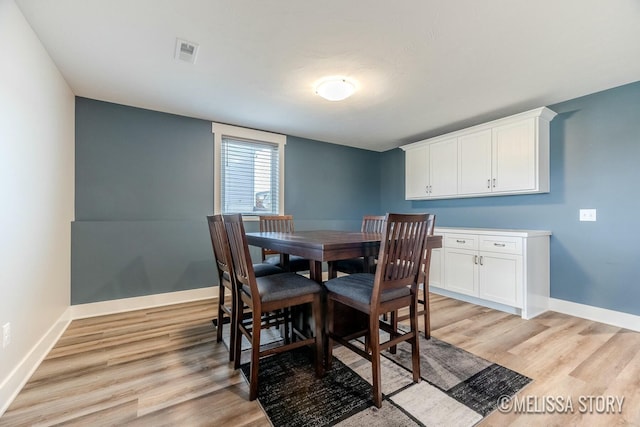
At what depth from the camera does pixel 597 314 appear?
2.69 metres

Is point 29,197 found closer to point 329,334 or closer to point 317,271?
point 317,271

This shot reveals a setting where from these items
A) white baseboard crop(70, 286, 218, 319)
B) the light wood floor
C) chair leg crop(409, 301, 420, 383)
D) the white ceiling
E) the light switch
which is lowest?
the light wood floor

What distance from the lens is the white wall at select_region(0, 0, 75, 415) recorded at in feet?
4.97

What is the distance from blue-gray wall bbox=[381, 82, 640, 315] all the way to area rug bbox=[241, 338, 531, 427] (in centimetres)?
178

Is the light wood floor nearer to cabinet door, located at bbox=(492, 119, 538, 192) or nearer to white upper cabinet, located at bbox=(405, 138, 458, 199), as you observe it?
cabinet door, located at bbox=(492, 119, 538, 192)

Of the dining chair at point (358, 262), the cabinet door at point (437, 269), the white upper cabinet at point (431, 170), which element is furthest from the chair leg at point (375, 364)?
the white upper cabinet at point (431, 170)

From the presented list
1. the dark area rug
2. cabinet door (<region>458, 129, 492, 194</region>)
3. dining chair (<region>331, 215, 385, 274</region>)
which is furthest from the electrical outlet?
cabinet door (<region>458, 129, 492, 194</region>)

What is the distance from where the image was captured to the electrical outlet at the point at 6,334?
1.47 metres

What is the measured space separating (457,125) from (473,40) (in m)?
1.92

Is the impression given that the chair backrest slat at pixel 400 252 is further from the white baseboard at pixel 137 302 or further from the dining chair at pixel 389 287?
the white baseboard at pixel 137 302

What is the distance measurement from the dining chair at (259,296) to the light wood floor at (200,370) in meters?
0.28

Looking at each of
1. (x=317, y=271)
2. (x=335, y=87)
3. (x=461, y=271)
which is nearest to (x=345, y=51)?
(x=335, y=87)

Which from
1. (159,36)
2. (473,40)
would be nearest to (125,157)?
(159,36)

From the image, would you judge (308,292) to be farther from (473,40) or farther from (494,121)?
(494,121)
